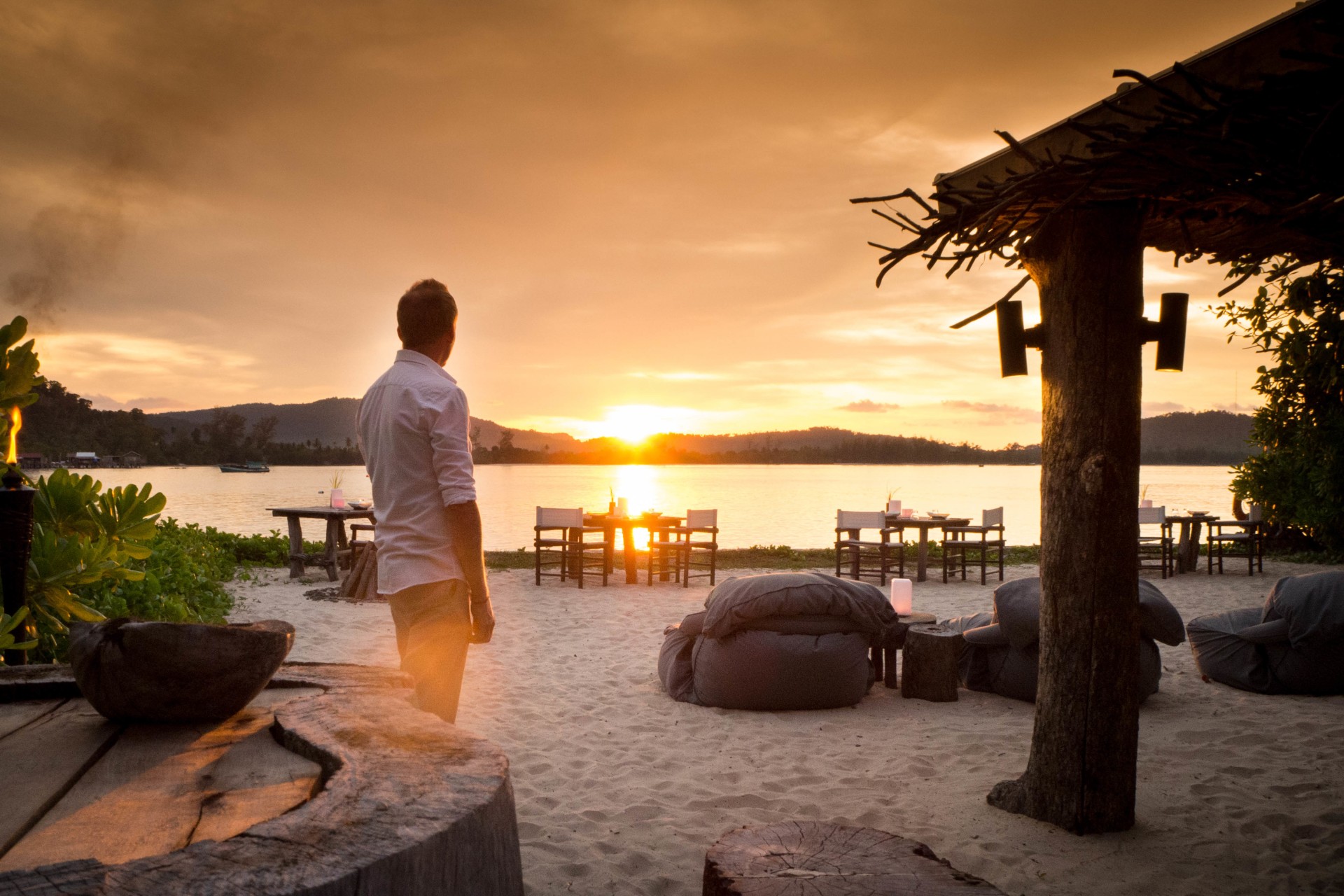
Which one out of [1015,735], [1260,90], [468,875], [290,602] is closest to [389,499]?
[468,875]

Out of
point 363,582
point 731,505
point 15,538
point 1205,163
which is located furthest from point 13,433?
point 731,505

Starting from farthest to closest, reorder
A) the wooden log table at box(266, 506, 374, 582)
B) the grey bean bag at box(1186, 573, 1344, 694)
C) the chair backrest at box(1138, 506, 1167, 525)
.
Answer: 1. the chair backrest at box(1138, 506, 1167, 525)
2. the wooden log table at box(266, 506, 374, 582)
3. the grey bean bag at box(1186, 573, 1344, 694)

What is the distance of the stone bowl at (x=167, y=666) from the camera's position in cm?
159

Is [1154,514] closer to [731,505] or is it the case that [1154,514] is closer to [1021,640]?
[1021,640]

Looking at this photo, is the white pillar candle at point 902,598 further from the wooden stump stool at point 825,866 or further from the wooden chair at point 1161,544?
the wooden chair at point 1161,544

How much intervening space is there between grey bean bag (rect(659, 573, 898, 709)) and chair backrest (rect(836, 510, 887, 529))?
19.1ft

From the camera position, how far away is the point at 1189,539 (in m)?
12.1

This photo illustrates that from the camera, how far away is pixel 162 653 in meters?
1.60

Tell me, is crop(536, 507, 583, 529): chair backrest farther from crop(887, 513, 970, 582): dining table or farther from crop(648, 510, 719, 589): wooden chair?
crop(887, 513, 970, 582): dining table

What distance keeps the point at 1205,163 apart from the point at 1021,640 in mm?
3279

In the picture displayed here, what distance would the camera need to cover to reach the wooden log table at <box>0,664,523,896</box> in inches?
37.6

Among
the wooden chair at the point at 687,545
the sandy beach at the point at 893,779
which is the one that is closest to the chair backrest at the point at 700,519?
the wooden chair at the point at 687,545

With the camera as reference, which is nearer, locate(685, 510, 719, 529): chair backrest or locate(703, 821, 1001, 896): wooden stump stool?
locate(703, 821, 1001, 896): wooden stump stool

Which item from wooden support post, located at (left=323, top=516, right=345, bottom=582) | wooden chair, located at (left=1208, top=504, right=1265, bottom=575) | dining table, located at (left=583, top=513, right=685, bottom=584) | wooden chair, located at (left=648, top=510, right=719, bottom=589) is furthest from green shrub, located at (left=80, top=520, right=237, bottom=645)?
wooden chair, located at (left=1208, top=504, right=1265, bottom=575)
